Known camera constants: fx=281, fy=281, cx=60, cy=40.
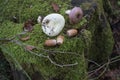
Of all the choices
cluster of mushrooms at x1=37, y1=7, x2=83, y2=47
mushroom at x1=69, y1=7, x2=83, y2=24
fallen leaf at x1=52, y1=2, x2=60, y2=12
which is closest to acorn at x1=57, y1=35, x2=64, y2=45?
cluster of mushrooms at x1=37, y1=7, x2=83, y2=47

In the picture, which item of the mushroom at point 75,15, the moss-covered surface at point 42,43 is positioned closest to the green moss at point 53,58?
the moss-covered surface at point 42,43

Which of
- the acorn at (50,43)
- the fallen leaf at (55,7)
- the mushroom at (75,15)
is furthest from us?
the fallen leaf at (55,7)

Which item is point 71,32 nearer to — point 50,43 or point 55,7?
point 50,43

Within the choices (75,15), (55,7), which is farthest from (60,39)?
(55,7)

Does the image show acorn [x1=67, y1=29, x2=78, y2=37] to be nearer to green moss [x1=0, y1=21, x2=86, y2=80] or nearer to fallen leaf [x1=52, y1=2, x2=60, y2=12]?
green moss [x1=0, y1=21, x2=86, y2=80]

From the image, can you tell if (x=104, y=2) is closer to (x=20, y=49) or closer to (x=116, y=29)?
(x=116, y=29)

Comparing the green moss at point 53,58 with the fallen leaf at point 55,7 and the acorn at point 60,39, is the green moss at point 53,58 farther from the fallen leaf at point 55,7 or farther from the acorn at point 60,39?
the fallen leaf at point 55,7

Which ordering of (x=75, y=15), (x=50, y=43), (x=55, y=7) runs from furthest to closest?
(x=55, y=7) < (x=75, y=15) < (x=50, y=43)
